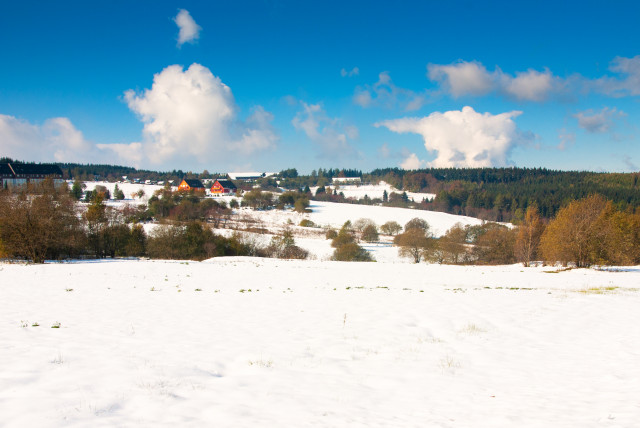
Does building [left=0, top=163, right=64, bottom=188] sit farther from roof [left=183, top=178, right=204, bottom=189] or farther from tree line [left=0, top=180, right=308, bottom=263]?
tree line [left=0, top=180, right=308, bottom=263]

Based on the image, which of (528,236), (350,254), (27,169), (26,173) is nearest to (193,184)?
(27,169)

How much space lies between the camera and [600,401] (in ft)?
22.2

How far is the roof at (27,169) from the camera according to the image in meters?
137

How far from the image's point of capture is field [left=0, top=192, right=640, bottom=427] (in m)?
5.82

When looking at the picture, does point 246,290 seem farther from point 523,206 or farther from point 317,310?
point 523,206

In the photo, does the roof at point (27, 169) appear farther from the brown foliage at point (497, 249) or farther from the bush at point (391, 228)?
the brown foliage at point (497, 249)

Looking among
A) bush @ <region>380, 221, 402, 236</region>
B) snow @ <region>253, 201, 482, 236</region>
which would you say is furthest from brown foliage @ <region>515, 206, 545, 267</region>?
snow @ <region>253, 201, 482, 236</region>

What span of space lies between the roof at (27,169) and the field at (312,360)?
535 ft

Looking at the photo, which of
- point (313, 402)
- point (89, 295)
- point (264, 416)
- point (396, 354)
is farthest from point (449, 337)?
point (89, 295)

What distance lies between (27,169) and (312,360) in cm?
18435

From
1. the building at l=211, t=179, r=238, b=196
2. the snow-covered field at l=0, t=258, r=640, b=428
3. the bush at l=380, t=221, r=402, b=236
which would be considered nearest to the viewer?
the snow-covered field at l=0, t=258, r=640, b=428

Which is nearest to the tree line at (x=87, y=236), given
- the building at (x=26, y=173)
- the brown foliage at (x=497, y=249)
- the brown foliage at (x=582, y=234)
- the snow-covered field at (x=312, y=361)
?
the snow-covered field at (x=312, y=361)

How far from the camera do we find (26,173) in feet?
468

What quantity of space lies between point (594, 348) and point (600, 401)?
408 centimetres
